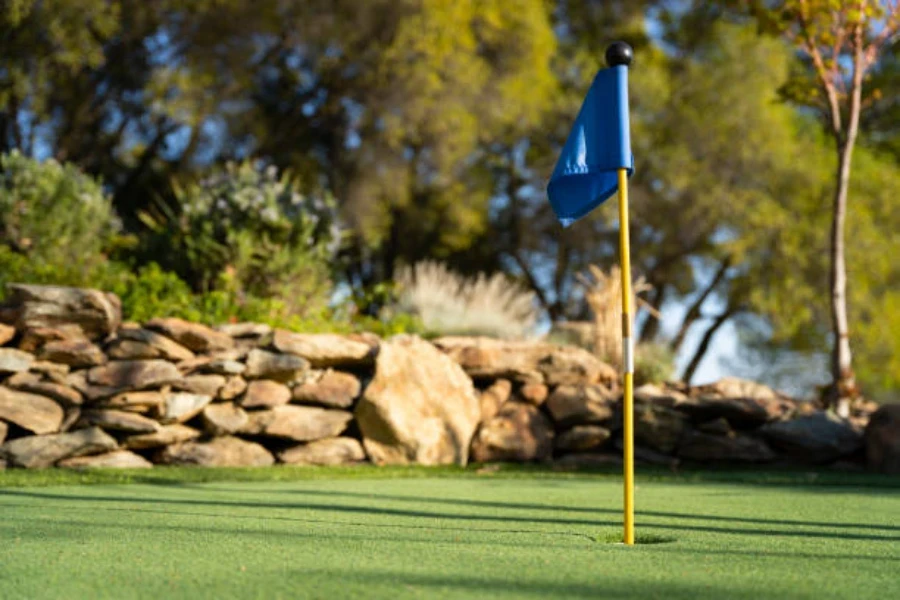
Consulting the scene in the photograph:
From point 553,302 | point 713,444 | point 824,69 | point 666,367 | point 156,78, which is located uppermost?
point 156,78

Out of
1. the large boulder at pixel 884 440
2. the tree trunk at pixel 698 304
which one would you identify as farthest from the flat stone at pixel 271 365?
the tree trunk at pixel 698 304

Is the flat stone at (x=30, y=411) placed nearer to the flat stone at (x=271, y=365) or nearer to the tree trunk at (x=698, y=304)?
the flat stone at (x=271, y=365)

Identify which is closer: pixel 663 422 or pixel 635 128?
pixel 663 422

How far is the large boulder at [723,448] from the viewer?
9797 mm

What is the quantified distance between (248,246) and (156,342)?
7.71ft

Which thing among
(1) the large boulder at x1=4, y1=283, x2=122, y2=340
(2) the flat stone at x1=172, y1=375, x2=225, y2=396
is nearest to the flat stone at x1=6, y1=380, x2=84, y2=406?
(1) the large boulder at x1=4, y1=283, x2=122, y2=340

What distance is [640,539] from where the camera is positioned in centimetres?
400

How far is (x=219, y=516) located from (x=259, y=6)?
13.3 m

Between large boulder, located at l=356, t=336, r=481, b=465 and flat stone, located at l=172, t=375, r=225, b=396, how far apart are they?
1382mm

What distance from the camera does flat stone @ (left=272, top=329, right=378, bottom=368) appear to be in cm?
920

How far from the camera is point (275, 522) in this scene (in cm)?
441

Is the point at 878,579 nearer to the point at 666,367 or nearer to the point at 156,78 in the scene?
the point at 666,367

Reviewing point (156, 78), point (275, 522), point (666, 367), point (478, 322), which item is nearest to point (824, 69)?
point (666, 367)

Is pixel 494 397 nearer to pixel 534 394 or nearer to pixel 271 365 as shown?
pixel 534 394
